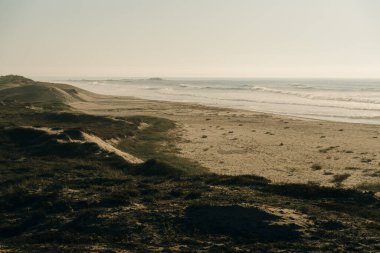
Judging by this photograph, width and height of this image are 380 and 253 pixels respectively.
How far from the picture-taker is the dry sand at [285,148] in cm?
3020

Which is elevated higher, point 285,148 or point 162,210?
point 162,210

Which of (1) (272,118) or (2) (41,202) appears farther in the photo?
(1) (272,118)

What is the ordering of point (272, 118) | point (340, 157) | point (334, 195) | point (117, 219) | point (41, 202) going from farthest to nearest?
point (272, 118) → point (340, 157) → point (334, 195) → point (41, 202) → point (117, 219)

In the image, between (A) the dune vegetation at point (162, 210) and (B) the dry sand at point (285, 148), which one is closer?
(A) the dune vegetation at point (162, 210)

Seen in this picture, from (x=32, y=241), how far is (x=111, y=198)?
5.14 meters

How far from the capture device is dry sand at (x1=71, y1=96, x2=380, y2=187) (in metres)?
30.2

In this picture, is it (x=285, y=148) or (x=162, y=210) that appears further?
(x=285, y=148)

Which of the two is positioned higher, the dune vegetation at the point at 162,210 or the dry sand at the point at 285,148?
the dune vegetation at the point at 162,210

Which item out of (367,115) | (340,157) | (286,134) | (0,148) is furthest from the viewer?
(367,115)

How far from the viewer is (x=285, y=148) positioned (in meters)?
40.3

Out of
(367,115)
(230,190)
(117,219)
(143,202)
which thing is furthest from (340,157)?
(367,115)

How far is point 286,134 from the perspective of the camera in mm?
49250

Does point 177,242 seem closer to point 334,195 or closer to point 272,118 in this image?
point 334,195

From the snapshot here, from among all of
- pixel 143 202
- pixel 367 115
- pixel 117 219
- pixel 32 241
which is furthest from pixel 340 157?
pixel 367 115
